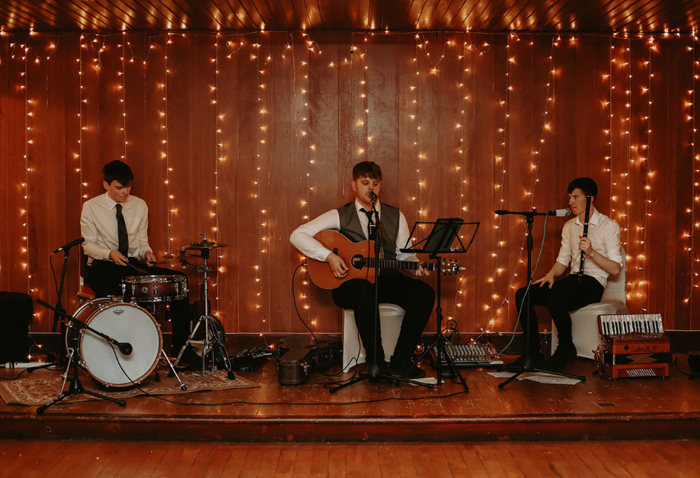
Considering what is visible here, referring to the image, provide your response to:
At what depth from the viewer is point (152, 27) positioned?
4711 millimetres

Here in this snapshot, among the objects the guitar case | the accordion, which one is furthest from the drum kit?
the accordion

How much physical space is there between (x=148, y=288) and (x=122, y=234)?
3.15 feet

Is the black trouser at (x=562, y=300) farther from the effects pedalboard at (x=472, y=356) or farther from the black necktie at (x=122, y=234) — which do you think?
the black necktie at (x=122, y=234)

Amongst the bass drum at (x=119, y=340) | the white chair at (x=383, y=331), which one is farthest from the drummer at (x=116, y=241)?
the white chair at (x=383, y=331)

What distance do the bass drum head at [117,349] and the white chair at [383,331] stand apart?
140cm

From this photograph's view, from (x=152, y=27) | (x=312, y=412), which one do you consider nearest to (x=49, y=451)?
(x=312, y=412)

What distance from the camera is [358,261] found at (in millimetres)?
3936

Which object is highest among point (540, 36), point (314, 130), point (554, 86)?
point (540, 36)

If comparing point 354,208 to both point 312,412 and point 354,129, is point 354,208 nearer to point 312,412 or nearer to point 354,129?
point 354,129

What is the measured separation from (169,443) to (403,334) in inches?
70.3

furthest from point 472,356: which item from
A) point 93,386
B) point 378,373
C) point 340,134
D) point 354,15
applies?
point 354,15

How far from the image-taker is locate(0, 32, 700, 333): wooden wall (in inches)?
189

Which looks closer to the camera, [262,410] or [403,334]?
[262,410]

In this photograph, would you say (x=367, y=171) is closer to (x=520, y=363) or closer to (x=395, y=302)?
(x=395, y=302)
